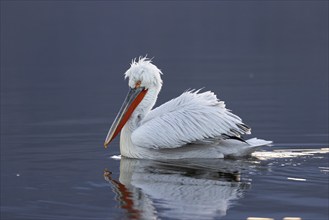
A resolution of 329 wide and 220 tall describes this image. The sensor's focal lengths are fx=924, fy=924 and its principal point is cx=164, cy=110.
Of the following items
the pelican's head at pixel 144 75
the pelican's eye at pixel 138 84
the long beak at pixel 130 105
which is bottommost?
the long beak at pixel 130 105

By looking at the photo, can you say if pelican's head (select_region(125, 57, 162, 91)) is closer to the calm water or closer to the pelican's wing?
the pelican's wing

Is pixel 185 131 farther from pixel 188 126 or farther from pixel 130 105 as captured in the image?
pixel 130 105

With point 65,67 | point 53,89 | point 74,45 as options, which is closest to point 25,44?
point 74,45

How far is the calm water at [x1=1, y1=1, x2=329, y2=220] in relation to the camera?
26.2 feet

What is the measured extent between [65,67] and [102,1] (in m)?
52.9

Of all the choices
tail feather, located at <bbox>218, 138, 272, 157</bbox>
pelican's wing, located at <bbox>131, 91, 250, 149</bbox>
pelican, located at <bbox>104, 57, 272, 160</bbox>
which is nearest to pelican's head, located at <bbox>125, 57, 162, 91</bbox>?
pelican, located at <bbox>104, 57, 272, 160</bbox>

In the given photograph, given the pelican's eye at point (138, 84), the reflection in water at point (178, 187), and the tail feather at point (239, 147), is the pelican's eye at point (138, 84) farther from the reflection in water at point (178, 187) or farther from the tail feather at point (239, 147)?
the tail feather at point (239, 147)

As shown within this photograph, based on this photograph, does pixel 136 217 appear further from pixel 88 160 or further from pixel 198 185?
pixel 88 160

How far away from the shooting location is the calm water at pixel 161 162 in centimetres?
799

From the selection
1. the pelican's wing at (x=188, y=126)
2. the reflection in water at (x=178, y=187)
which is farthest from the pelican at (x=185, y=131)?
the reflection in water at (x=178, y=187)

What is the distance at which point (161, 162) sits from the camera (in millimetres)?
9992

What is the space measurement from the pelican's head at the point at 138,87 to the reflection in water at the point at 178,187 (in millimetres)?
485

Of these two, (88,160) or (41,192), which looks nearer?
(41,192)

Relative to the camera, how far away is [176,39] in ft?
163
